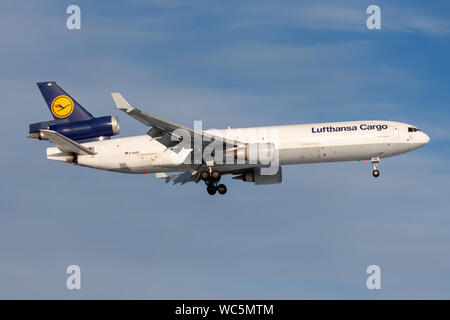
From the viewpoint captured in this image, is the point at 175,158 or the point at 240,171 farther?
the point at 240,171

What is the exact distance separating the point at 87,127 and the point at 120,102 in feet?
34.7

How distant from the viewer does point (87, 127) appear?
63938mm

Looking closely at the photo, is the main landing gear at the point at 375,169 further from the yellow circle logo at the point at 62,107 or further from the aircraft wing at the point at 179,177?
the yellow circle logo at the point at 62,107

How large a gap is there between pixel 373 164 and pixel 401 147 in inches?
105

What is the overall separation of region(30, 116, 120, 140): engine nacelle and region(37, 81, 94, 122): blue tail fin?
124 centimetres

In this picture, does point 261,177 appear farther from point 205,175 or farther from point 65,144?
point 65,144

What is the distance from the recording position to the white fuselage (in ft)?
206

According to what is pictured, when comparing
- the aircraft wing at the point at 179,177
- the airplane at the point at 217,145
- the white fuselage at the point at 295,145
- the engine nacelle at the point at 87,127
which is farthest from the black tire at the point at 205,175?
the engine nacelle at the point at 87,127

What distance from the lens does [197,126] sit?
203 ft

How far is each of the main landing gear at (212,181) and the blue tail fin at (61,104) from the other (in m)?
11.1

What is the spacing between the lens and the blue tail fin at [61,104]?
65.7 metres

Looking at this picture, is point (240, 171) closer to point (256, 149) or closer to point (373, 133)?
point (256, 149)

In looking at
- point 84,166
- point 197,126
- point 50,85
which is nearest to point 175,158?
point 197,126

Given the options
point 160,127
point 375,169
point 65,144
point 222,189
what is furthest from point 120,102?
point 375,169
